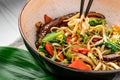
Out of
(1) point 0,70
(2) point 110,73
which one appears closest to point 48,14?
(1) point 0,70

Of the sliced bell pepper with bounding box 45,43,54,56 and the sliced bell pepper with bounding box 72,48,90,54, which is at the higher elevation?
the sliced bell pepper with bounding box 45,43,54,56

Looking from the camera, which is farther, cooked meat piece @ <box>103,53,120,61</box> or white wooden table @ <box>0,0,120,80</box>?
white wooden table @ <box>0,0,120,80</box>

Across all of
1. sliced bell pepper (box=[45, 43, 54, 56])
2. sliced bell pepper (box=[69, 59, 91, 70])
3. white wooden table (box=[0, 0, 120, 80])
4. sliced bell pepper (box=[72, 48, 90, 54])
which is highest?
white wooden table (box=[0, 0, 120, 80])

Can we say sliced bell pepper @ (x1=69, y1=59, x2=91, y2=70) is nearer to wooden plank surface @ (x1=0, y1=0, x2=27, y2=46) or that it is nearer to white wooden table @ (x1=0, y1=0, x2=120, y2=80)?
white wooden table @ (x1=0, y1=0, x2=120, y2=80)

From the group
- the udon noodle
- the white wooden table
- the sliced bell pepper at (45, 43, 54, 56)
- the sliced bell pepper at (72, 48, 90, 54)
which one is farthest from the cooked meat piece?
the white wooden table

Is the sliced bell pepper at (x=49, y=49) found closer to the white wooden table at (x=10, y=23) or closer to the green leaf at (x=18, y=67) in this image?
the green leaf at (x=18, y=67)

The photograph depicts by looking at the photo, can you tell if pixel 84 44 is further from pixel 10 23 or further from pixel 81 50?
pixel 10 23

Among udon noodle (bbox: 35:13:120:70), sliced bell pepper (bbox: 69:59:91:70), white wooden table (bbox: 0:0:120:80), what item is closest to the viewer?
sliced bell pepper (bbox: 69:59:91:70)

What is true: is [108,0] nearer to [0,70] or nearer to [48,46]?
[48,46]
